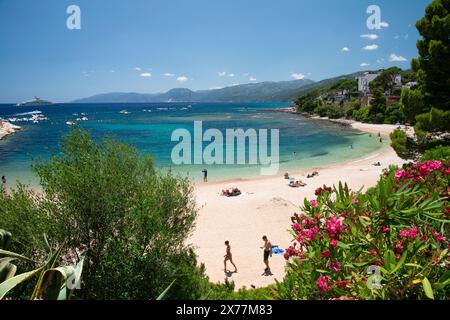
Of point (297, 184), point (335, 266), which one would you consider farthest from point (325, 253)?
point (297, 184)

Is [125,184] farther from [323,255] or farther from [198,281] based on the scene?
[323,255]

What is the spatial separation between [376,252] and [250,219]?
1523cm

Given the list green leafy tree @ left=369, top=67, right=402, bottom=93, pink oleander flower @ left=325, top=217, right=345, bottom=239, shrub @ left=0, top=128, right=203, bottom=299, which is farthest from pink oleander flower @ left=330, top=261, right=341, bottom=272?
green leafy tree @ left=369, top=67, right=402, bottom=93

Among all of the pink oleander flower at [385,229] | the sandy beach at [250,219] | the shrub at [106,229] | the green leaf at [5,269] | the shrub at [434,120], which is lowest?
the sandy beach at [250,219]

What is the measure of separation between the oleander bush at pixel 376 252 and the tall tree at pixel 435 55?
13824 millimetres

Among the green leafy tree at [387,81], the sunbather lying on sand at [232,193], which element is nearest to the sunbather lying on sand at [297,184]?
the sunbather lying on sand at [232,193]

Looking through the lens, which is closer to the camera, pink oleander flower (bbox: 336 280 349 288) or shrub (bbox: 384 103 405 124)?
pink oleander flower (bbox: 336 280 349 288)

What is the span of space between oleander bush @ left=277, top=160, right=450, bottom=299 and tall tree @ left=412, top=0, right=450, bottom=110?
13.8m

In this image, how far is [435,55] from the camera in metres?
14.7

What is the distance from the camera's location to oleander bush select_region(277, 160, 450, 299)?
3348mm

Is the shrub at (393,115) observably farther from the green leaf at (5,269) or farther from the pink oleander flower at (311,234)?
the green leaf at (5,269)

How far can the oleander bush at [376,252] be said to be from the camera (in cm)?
335

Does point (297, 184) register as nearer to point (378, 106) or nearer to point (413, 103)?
point (413, 103)

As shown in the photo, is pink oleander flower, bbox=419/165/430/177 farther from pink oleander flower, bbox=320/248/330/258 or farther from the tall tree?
the tall tree
